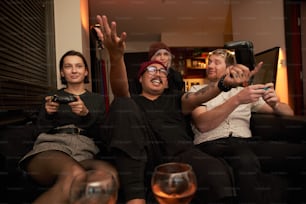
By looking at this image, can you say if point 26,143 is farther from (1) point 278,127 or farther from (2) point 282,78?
(2) point 282,78

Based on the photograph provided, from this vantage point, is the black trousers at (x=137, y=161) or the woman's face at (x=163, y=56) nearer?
the black trousers at (x=137, y=161)

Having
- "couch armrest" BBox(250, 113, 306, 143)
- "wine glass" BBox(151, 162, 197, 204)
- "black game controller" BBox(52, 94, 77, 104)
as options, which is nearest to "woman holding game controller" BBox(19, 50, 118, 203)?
"black game controller" BBox(52, 94, 77, 104)

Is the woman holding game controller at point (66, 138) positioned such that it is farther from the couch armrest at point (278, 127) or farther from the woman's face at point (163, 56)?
the couch armrest at point (278, 127)

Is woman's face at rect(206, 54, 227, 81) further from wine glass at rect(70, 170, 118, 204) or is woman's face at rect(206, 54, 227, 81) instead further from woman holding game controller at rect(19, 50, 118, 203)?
wine glass at rect(70, 170, 118, 204)

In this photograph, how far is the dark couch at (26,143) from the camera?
2.88 ft

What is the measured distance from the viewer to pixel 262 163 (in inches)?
39.9

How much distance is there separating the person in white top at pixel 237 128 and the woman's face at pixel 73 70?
556mm

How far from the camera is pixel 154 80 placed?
4.04ft

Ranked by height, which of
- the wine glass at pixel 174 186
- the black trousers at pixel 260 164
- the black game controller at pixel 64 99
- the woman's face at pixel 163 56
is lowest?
the black trousers at pixel 260 164

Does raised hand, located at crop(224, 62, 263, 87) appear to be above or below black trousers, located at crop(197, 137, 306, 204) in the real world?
above

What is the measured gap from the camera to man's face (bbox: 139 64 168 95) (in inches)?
48.5

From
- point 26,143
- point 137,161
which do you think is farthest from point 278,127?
point 26,143

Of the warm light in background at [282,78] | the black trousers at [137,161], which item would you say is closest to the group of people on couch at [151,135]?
the black trousers at [137,161]

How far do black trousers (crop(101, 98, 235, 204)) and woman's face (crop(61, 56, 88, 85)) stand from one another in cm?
36
